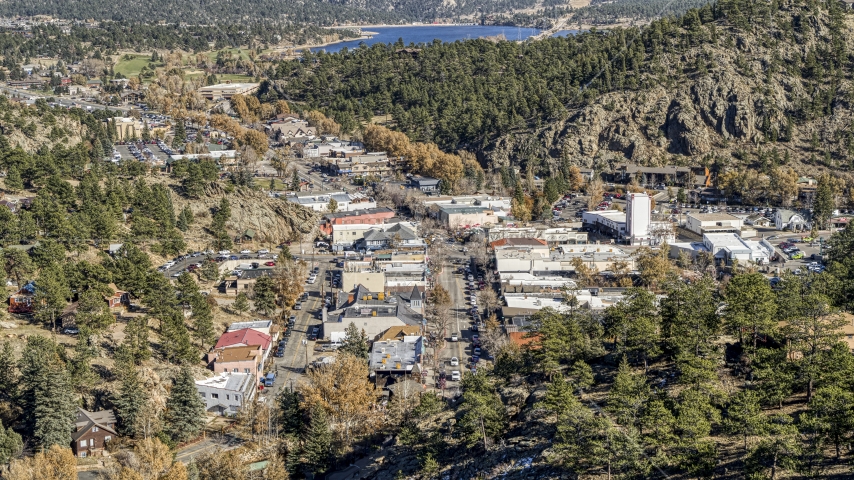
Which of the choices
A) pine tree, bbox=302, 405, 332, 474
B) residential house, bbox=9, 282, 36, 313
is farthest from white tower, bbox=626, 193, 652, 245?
residential house, bbox=9, 282, 36, 313

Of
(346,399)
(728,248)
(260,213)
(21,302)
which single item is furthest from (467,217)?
(346,399)

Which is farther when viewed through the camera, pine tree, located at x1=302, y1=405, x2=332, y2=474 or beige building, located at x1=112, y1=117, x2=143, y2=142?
beige building, located at x1=112, y1=117, x2=143, y2=142

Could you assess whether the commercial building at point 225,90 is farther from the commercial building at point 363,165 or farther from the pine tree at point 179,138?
the commercial building at point 363,165

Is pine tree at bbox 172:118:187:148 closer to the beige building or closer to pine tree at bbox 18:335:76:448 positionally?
the beige building

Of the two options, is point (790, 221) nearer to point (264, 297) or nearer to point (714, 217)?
point (714, 217)

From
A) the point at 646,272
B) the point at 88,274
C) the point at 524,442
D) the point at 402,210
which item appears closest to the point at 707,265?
the point at 646,272

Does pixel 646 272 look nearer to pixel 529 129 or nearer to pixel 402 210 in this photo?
pixel 402 210
